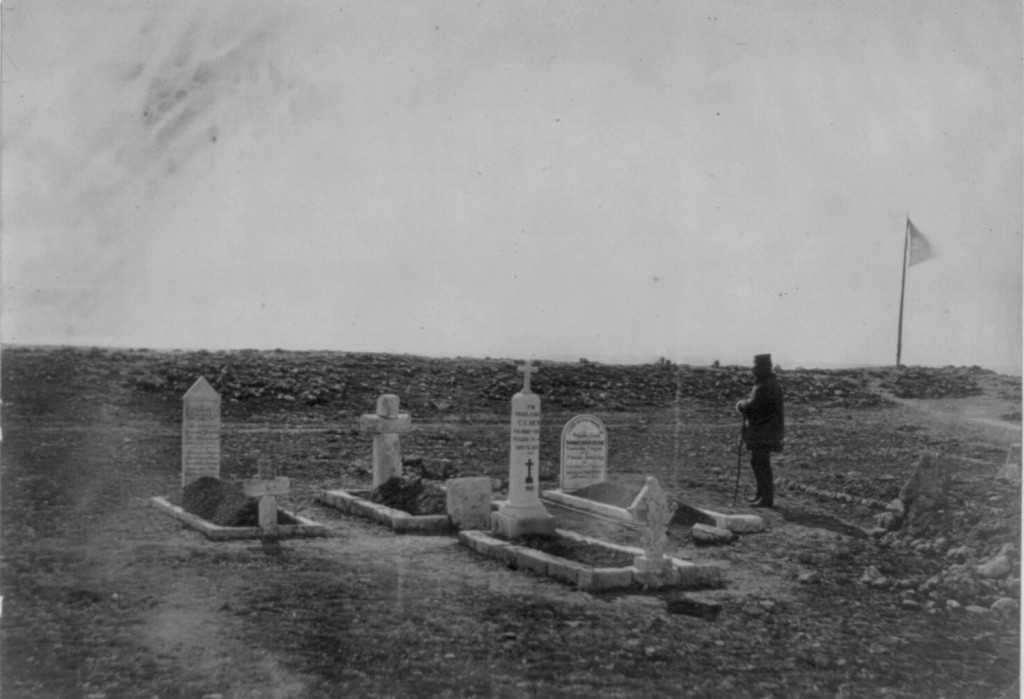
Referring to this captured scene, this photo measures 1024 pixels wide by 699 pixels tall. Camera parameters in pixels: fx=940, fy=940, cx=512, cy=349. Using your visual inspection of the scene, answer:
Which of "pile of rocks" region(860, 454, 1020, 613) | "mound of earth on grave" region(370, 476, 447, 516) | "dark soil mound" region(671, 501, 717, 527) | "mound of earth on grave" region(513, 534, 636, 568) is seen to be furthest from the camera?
"mound of earth on grave" region(370, 476, 447, 516)

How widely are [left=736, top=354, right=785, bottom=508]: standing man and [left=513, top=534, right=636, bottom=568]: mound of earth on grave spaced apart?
3.84 meters

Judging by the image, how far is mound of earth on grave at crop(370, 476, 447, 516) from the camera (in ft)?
39.3

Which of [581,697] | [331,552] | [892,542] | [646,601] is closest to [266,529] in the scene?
[331,552]

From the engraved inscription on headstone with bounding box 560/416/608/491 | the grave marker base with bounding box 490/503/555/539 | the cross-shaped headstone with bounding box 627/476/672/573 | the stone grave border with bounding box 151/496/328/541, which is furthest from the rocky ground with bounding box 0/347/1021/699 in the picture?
the grave marker base with bounding box 490/503/555/539

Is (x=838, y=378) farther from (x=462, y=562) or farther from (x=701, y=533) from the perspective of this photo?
(x=462, y=562)

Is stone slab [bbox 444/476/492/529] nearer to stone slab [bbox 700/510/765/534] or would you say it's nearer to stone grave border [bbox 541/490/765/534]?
stone grave border [bbox 541/490/765/534]

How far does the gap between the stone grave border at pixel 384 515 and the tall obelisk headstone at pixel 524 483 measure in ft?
2.22

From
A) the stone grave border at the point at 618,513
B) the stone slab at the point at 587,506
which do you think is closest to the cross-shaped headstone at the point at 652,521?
the stone grave border at the point at 618,513

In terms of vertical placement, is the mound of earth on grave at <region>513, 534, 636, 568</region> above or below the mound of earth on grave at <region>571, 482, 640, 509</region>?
below

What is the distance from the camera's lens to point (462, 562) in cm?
961

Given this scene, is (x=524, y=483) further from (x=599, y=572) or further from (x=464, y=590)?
(x=464, y=590)

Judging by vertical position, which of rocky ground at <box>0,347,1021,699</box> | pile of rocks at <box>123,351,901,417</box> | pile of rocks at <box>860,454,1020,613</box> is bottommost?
rocky ground at <box>0,347,1021,699</box>

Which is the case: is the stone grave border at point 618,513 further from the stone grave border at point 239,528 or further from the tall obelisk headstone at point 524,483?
the stone grave border at point 239,528

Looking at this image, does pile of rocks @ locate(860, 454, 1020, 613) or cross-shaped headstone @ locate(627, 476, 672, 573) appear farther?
cross-shaped headstone @ locate(627, 476, 672, 573)
